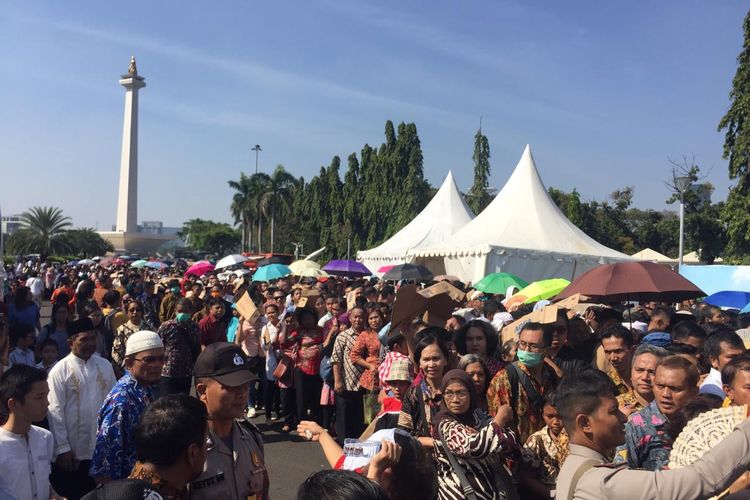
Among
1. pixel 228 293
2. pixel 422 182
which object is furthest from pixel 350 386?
pixel 422 182

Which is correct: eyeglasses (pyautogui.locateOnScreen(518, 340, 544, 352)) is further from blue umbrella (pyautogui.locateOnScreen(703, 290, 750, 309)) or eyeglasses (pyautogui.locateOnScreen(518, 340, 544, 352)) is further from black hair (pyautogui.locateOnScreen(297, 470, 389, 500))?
blue umbrella (pyautogui.locateOnScreen(703, 290, 750, 309))

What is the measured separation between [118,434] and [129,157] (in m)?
65.1

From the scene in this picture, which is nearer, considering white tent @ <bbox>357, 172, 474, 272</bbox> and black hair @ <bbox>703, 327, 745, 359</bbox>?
black hair @ <bbox>703, 327, 745, 359</bbox>

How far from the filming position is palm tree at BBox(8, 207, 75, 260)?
5725 centimetres

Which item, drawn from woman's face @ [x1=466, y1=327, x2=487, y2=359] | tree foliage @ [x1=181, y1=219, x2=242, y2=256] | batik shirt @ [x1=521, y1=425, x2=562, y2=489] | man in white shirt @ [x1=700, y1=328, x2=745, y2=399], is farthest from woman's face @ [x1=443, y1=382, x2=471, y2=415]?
tree foliage @ [x1=181, y1=219, x2=242, y2=256]

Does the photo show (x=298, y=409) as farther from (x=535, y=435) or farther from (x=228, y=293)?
(x=228, y=293)

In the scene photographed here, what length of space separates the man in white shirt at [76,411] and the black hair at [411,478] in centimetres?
304

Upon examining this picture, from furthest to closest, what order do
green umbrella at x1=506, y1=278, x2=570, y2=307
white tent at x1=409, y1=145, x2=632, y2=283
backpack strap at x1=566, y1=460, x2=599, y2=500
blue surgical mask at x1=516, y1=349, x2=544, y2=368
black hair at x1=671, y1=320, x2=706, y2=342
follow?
white tent at x1=409, y1=145, x2=632, y2=283 < green umbrella at x1=506, y1=278, x2=570, y2=307 < black hair at x1=671, y1=320, x2=706, y2=342 < blue surgical mask at x1=516, y1=349, x2=544, y2=368 < backpack strap at x1=566, y1=460, x2=599, y2=500

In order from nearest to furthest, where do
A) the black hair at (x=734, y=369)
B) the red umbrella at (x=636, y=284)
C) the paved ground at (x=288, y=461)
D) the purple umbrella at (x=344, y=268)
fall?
1. the black hair at (x=734, y=369)
2. the paved ground at (x=288, y=461)
3. the red umbrella at (x=636, y=284)
4. the purple umbrella at (x=344, y=268)

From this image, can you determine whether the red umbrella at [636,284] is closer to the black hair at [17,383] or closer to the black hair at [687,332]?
the black hair at [687,332]

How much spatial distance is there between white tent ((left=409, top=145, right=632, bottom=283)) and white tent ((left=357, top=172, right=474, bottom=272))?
13.6 feet

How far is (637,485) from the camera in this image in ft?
6.50

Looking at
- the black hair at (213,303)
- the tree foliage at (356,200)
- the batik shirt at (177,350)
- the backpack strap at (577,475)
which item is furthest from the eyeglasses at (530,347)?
the tree foliage at (356,200)

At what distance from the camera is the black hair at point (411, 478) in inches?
81.4
